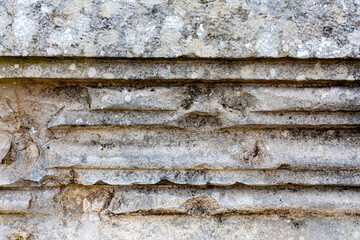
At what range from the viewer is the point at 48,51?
2.47 feet

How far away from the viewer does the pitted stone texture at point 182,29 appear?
751 mm

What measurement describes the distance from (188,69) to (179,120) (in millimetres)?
190

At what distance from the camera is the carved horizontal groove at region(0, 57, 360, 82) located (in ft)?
2.57

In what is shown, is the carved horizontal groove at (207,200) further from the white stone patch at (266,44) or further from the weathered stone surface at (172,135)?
the white stone patch at (266,44)

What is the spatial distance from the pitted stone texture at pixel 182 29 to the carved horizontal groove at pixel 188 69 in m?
0.04

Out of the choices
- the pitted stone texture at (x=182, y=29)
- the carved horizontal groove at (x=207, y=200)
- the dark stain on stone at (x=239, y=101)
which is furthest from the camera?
the carved horizontal groove at (x=207, y=200)

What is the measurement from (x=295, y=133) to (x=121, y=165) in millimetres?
635

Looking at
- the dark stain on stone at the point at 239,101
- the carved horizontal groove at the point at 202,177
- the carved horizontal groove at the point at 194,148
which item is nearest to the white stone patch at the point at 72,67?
the carved horizontal groove at the point at 194,148

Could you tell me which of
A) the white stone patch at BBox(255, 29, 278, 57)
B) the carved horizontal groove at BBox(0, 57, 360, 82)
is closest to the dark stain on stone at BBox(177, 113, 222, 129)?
the carved horizontal groove at BBox(0, 57, 360, 82)

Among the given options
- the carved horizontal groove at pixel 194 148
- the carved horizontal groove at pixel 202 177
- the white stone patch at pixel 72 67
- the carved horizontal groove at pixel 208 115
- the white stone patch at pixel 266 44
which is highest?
the white stone patch at pixel 266 44

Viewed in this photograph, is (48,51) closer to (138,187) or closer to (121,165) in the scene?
(121,165)

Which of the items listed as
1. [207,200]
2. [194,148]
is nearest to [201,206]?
[207,200]

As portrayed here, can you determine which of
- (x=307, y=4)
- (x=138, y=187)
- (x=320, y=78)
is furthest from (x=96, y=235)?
(x=307, y=4)

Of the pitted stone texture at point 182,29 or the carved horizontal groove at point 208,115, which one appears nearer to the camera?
the pitted stone texture at point 182,29
